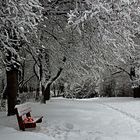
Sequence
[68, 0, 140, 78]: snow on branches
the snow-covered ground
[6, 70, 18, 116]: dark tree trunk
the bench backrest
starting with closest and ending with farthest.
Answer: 1. [68, 0, 140, 78]: snow on branches
2. the snow-covered ground
3. the bench backrest
4. [6, 70, 18, 116]: dark tree trunk

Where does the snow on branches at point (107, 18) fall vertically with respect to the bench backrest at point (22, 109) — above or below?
above

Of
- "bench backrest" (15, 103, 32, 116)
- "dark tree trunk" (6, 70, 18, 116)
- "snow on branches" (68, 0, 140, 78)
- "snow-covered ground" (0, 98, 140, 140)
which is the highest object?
"snow on branches" (68, 0, 140, 78)

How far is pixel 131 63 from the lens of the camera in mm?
26500

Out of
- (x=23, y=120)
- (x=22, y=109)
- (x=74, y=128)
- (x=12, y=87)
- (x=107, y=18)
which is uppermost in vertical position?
(x=107, y=18)

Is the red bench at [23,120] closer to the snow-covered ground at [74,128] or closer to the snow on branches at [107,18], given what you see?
the snow-covered ground at [74,128]

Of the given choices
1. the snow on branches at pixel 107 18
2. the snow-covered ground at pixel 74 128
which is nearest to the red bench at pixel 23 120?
the snow-covered ground at pixel 74 128

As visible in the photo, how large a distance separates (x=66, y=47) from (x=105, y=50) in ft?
7.15

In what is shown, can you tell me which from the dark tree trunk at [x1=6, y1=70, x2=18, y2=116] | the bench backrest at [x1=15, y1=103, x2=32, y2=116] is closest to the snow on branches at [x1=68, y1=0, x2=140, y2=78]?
the bench backrest at [x1=15, y1=103, x2=32, y2=116]

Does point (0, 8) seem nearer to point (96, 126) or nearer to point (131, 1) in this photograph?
point (131, 1)

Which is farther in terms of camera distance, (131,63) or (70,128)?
(131,63)

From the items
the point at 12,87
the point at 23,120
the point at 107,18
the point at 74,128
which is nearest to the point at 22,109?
the point at 23,120

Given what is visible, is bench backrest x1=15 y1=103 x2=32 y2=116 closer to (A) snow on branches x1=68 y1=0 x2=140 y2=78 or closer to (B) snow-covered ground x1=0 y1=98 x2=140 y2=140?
(B) snow-covered ground x1=0 y1=98 x2=140 y2=140

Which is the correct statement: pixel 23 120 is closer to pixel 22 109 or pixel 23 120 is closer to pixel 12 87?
pixel 22 109

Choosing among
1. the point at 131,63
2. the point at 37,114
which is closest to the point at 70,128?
the point at 37,114
